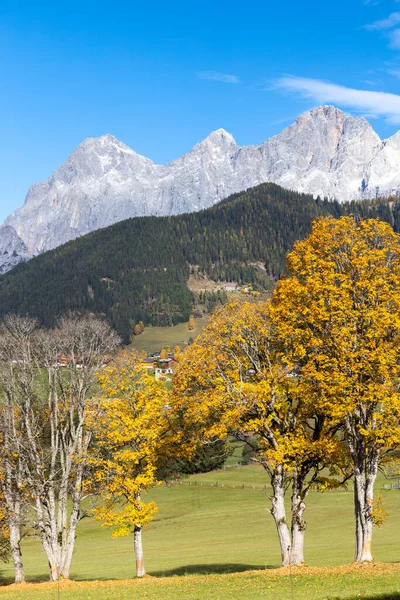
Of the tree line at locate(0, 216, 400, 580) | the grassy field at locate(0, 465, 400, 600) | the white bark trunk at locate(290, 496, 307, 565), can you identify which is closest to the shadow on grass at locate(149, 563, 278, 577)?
the grassy field at locate(0, 465, 400, 600)

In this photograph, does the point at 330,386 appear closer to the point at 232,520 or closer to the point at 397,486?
the point at 232,520

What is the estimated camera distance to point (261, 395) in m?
38.2

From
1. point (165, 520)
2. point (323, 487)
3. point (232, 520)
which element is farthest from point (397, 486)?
point (323, 487)

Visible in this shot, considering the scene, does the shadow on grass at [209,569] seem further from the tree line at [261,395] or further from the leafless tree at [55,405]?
the leafless tree at [55,405]

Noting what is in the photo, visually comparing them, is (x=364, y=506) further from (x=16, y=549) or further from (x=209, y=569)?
(x=16, y=549)

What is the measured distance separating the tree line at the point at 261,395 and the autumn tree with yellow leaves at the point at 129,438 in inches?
4.2

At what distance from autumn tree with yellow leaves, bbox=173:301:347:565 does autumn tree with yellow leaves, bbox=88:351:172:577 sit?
11.0 feet

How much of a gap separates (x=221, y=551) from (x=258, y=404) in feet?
101

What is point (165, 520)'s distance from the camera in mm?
92375

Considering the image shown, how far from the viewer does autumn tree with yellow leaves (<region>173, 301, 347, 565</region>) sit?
38.4 metres

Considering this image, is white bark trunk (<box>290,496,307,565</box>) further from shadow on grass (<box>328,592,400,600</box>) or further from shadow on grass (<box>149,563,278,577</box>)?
shadow on grass (<box>328,592,400,600</box>)

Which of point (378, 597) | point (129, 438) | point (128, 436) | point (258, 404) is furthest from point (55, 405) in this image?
point (378, 597)

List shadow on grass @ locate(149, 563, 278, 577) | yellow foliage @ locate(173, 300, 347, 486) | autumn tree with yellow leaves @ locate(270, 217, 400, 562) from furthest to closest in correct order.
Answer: shadow on grass @ locate(149, 563, 278, 577) < yellow foliage @ locate(173, 300, 347, 486) < autumn tree with yellow leaves @ locate(270, 217, 400, 562)

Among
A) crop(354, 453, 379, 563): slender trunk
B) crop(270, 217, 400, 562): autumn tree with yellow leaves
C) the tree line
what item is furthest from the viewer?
the tree line
